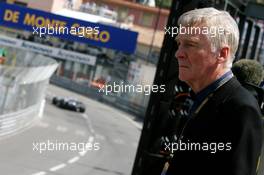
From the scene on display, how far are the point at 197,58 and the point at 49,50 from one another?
2211 inches

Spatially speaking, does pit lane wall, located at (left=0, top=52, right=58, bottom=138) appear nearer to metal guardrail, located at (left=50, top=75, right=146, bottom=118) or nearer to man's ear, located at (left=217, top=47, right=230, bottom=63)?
man's ear, located at (left=217, top=47, right=230, bottom=63)

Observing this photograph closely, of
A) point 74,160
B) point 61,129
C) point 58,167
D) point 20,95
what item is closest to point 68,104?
point 61,129

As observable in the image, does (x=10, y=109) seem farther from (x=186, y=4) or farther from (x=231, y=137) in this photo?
(x=231, y=137)

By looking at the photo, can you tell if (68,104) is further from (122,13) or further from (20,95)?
(122,13)

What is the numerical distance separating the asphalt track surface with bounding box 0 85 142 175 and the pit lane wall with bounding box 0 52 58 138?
0.58 metres

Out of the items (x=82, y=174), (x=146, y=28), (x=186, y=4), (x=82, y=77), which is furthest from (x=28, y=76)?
(x=146, y=28)

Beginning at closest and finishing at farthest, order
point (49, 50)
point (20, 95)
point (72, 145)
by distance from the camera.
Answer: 1. point (20, 95)
2. point (72, 145)
3. point (49, 50)

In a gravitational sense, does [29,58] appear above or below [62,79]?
above

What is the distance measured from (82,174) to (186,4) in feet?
58.0

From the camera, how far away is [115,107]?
60500 millimetres

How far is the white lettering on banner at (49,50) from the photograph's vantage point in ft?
181

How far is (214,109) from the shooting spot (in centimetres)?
261

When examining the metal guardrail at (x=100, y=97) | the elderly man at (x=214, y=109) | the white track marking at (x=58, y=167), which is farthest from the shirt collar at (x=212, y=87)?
the metal guardrail at (x=100, y=97)

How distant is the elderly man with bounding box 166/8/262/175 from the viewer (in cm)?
247
